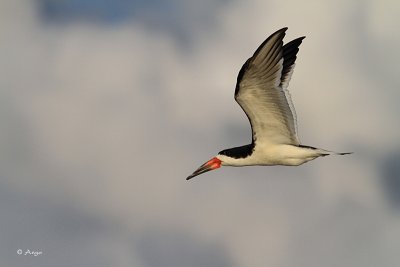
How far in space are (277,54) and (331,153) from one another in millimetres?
3099

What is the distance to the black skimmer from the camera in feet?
68.8

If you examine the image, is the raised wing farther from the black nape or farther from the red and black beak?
the red and black beak

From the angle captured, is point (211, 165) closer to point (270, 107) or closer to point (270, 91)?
point (270, 107)

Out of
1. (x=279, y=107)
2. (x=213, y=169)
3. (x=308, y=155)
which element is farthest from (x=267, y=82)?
(x=213, y=169)

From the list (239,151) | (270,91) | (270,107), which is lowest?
(239,151)

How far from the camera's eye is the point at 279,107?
2192 cm

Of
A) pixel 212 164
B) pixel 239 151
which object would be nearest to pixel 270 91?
pixel 239 151

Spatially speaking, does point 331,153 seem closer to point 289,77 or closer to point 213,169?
point 289,77

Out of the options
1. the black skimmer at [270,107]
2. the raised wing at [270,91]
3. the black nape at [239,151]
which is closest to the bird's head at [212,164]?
the black nape at [239,151]

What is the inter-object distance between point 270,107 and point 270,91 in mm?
596

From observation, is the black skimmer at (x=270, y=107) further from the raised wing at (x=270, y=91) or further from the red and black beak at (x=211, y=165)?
the red and black beak at (x=211, y=165)

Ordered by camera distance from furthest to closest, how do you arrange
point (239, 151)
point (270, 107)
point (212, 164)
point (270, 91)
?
point (212, 164), point (239, 151), point (270, 107), point (270, 91)

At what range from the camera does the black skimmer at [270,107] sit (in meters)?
21.0

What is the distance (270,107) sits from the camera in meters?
22.0
